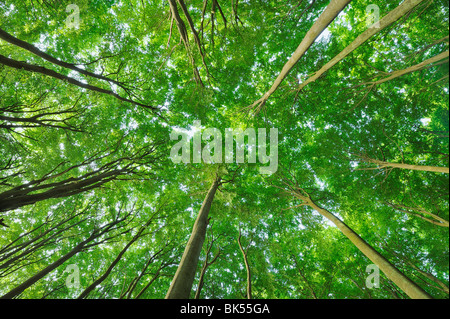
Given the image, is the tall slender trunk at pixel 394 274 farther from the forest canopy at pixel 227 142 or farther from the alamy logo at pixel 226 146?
the alamy logo at pixel 226 146

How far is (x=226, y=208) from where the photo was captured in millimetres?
8039

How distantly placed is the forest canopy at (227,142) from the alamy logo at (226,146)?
8 centimetres

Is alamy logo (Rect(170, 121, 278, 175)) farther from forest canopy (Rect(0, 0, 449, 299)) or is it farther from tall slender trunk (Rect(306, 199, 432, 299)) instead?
tall slender trunk (Rect(306, 199, 432, 299))

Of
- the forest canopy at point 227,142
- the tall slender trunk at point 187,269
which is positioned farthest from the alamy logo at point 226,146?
the tall slender trunk at point 187,269

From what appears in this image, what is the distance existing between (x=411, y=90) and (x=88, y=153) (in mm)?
11993

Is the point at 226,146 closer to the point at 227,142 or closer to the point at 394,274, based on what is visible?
the point at 227,142

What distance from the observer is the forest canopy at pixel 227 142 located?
521cm

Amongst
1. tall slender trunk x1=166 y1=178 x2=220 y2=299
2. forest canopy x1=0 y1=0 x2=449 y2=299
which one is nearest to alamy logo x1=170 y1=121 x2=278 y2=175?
forest canopy x1=0 y1=0 x2=449 y2=299

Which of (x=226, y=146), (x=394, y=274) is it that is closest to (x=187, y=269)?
(x=394, y=274)

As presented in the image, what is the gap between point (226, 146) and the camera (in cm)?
881

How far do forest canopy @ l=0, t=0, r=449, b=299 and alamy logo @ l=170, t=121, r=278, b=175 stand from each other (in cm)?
8
